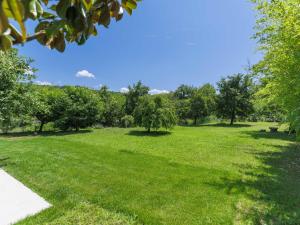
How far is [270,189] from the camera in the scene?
4.44 metres

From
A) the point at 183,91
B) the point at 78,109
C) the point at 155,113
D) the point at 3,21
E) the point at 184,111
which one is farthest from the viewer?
the point at 183,91

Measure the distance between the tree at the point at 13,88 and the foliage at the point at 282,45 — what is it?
6.95 m

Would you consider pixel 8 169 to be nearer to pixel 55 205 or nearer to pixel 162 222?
pixel 55 205

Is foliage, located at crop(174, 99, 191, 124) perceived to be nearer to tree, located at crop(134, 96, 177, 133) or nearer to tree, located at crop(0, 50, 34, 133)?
tree, located at crop(134, 96, 177, 133)

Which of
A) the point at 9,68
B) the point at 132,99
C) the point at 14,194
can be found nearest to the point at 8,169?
the point at 14,194

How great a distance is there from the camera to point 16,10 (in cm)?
49

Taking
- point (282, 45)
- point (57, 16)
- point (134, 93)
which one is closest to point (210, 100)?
point (134, 93)

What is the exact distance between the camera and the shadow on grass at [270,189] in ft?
10.9

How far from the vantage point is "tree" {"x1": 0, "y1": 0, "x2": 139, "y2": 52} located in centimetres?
49

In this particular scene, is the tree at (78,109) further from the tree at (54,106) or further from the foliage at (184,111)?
the foliage at (184,111)

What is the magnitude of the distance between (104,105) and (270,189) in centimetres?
1676

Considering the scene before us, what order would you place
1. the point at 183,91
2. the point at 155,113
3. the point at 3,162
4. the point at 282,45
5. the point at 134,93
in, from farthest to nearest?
1. the point at 183,91
2. the point at 134,93
3. the point at 155,113
4. the point at 3,162
5. the point at 282,45

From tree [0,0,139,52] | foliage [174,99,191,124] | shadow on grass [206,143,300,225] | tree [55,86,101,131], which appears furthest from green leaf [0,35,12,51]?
foliage [174,99,191,124]

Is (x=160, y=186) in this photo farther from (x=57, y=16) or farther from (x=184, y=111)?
(x=184, y=111)
